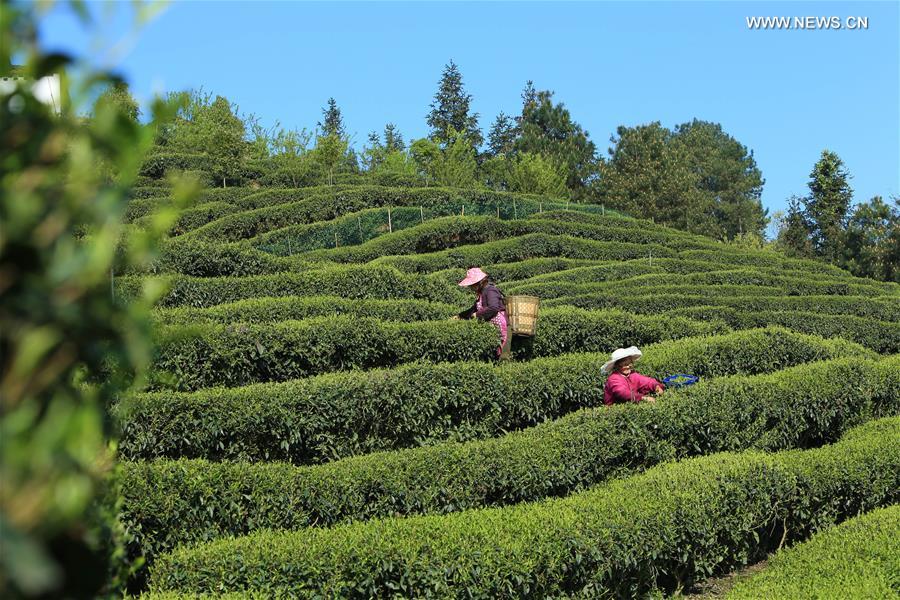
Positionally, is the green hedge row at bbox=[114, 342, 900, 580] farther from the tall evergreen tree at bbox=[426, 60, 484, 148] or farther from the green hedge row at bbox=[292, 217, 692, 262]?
the tall evergreen tree at bbox=[426, 60, 484, 148]

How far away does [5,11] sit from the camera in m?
1.47

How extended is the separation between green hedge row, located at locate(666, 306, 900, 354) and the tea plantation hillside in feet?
13.8

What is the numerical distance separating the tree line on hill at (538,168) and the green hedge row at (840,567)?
71.1 ft

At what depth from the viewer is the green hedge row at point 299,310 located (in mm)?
13078

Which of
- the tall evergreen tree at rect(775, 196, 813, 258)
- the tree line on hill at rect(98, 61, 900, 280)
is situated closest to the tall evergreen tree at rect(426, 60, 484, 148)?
the tree line on hill at rect(98, 61, 900, 280)

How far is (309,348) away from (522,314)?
9.30ft

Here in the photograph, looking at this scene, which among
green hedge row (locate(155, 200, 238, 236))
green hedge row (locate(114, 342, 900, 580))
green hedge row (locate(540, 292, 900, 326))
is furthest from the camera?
green hedge row (locate(155, 200, 238, 236))

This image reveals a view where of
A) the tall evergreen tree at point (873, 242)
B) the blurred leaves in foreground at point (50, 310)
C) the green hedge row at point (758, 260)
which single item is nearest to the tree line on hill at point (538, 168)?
the tall evergreen tree at point (873, 242)

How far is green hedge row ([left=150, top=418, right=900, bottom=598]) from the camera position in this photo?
21.4 feet

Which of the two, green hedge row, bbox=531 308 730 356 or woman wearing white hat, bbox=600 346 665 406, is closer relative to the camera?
woman wearing white hat, bbox=600 346 665 406

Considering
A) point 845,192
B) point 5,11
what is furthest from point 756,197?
point 5,11

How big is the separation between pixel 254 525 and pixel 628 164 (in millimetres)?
54194

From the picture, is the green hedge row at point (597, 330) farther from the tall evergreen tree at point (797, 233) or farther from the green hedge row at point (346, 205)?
the tall evergreen tree at point (797, 233)

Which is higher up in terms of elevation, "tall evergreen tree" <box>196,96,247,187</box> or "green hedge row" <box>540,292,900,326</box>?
"tall evergreen tree" <box>196,96,247,187</box>
